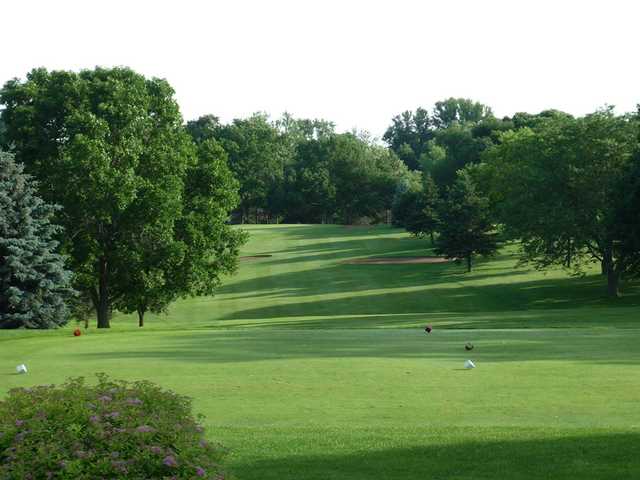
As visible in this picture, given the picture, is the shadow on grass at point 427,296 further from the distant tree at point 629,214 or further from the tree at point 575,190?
the distant tree at point 629,214

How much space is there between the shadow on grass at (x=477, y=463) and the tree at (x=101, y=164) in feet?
111

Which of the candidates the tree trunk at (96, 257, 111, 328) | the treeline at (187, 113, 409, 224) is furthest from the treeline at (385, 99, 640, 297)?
the treeline at (187, 113, 409, 224)

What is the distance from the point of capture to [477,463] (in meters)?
9.58

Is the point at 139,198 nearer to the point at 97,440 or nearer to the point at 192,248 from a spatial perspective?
the point at 192,248

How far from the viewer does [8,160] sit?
39.8 meters

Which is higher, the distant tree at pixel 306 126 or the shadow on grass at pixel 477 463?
the distant tree at pixel 306 126

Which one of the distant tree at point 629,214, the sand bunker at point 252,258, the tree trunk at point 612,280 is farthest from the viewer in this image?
the sand bunker at point 252,258

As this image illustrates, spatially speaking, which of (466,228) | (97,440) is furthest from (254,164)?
(97,440)

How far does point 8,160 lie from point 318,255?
158ft

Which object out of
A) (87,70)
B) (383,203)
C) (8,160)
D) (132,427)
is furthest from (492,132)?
(132,427)

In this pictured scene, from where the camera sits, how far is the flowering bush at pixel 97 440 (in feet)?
19.5

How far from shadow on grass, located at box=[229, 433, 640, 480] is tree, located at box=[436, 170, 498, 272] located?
60.6 metres

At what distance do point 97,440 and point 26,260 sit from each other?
34.9 m

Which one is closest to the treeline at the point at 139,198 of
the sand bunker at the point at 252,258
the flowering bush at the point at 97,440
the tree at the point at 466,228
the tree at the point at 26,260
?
the tree at the point at 26,260
